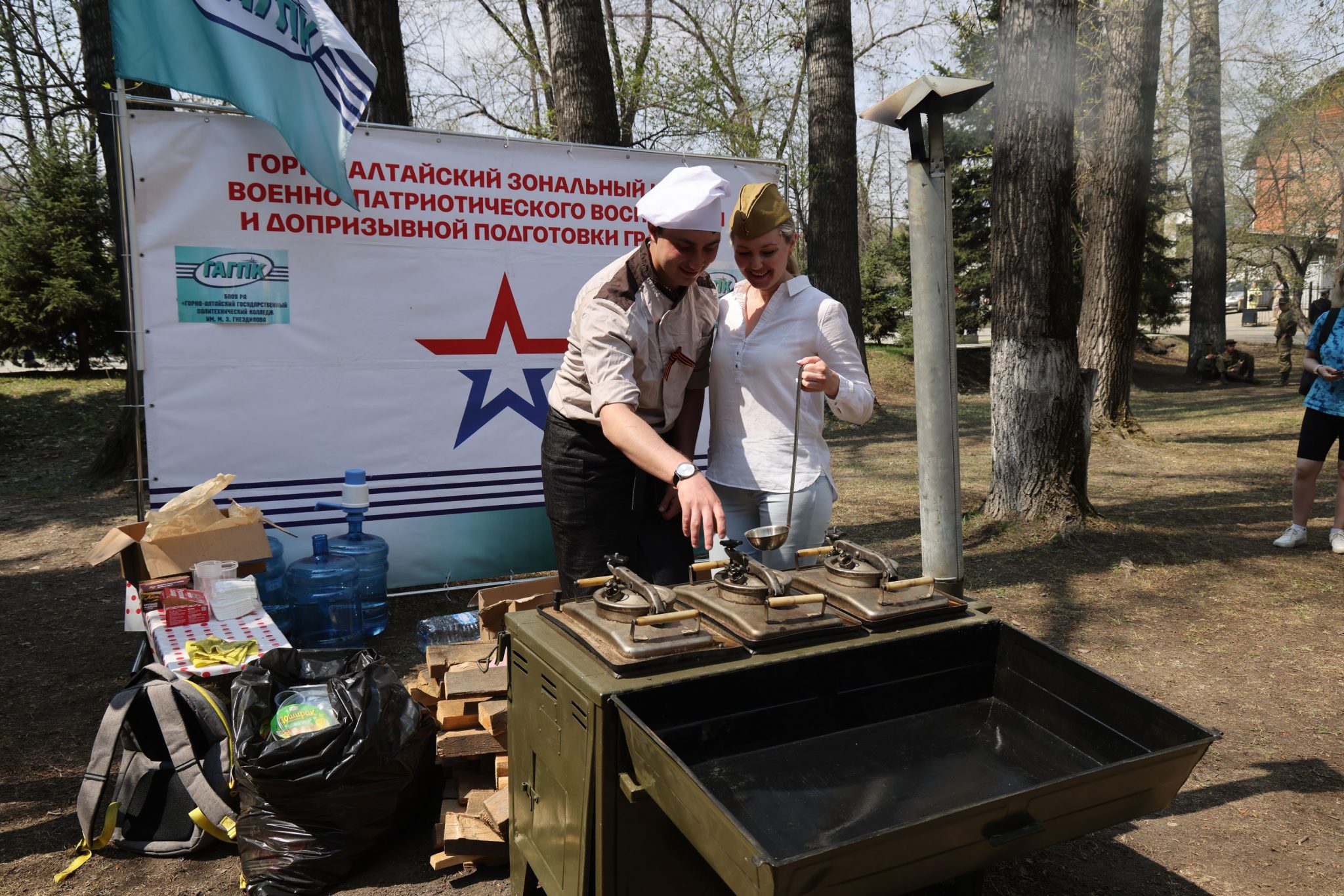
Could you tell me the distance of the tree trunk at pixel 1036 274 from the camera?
584 cm

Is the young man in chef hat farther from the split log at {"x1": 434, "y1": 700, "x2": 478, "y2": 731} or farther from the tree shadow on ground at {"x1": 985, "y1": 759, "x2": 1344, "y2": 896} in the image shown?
the tree shadow on ground at {"x1": 985, "y1": 759, "x2": 1344, "y2": 896}

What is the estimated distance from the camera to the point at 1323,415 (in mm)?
5613

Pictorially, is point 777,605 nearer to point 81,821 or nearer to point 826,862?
point 826,862

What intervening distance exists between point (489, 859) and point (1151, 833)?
2101 mm

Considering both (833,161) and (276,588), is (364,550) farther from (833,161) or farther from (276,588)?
(833,161)

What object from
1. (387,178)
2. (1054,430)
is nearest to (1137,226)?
(1054,430)

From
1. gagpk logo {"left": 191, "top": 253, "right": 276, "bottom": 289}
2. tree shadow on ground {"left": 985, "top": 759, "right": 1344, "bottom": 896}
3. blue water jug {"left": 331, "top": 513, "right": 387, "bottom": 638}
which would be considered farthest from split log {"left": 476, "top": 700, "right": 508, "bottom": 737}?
gagpk logo {"left": 191, "top": 253, "right": 276, "bottom": 289}

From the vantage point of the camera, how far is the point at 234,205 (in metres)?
4.52

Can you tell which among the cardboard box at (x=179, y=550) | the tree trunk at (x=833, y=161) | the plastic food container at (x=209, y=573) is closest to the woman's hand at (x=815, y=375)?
the plastic food container at (x=209, y=573)

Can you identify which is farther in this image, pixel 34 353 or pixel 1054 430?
pixel 34 353

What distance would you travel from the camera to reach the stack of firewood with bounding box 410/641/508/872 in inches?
109

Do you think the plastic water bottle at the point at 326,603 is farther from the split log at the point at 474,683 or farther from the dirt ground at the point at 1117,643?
the split log at the point at 474,683

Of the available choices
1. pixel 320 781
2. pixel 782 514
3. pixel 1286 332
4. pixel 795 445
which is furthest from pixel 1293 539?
pixel 1286 332

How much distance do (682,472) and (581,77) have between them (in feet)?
17.2
